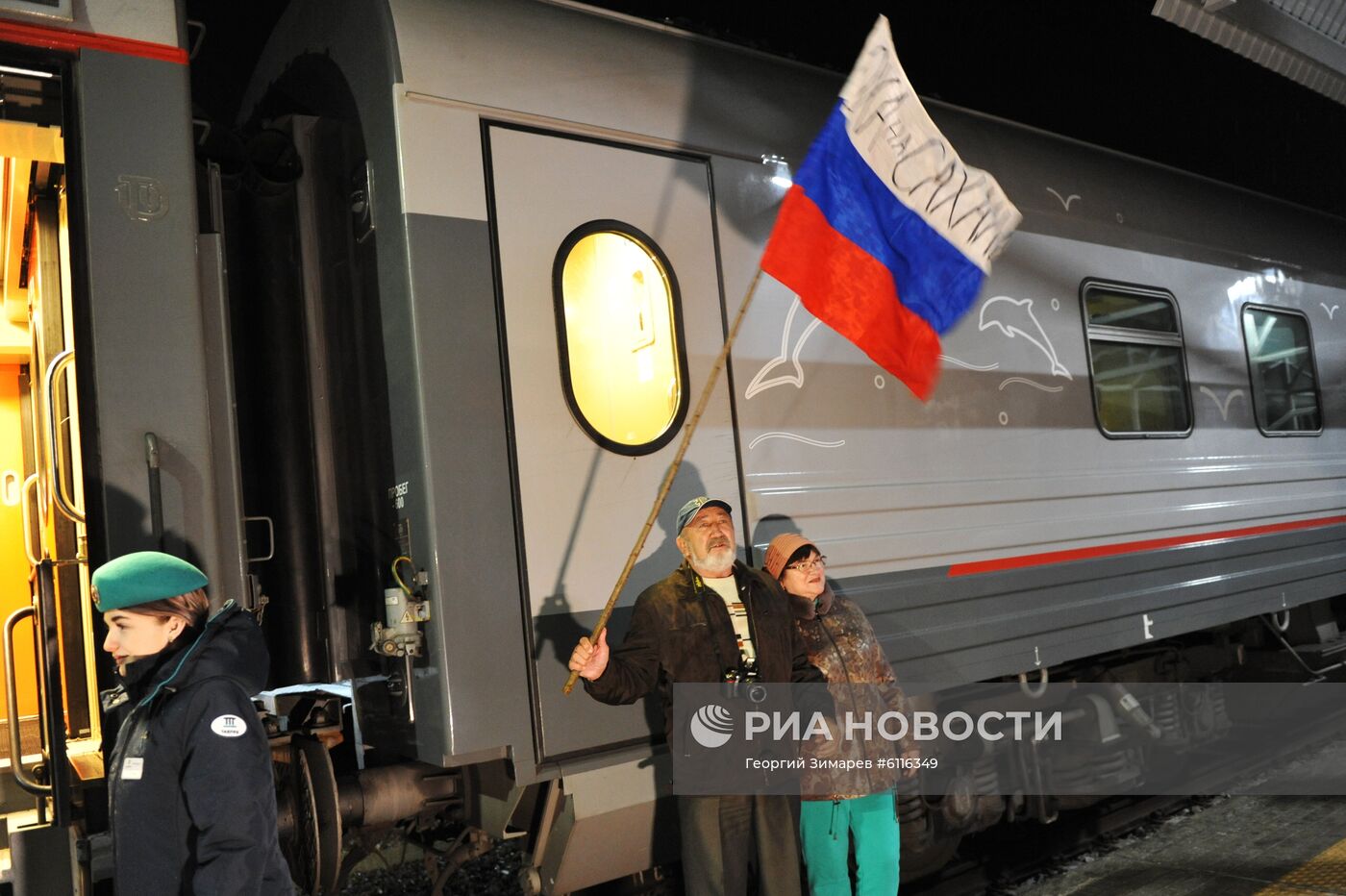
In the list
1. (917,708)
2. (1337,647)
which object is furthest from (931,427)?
(1337,647)

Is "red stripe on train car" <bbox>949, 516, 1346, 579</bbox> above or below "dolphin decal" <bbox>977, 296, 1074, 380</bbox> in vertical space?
below

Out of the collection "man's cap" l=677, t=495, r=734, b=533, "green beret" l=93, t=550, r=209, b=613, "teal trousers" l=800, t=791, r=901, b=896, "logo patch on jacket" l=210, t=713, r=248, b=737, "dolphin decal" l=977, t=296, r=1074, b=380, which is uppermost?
"dolphin decal" l=977, t=296, r=1074, b=380

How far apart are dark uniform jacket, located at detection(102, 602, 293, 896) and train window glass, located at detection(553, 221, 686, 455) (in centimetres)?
154

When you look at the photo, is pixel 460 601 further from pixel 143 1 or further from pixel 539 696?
pixel 143 1

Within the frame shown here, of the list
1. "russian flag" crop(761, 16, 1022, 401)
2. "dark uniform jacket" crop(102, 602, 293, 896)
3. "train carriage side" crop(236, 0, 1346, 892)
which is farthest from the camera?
"russian flag" crop(761, 16, 1022, 401)

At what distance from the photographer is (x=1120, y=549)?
5660mm

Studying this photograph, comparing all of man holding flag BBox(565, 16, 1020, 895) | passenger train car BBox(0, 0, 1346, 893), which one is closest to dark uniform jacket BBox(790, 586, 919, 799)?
man holding flag BBox(565, 16, 1020, 895)

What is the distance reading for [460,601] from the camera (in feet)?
10.8

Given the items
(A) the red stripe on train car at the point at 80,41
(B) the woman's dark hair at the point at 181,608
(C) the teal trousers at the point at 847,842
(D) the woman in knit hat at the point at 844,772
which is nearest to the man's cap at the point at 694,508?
(D) the woman in knit hat at the point at 844,772

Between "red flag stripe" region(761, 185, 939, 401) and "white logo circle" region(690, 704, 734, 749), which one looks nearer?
"white logo circle" region(690, 704, 734, 749)

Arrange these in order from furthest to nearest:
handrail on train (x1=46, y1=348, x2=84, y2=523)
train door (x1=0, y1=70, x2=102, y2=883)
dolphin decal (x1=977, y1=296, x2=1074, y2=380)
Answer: dolphin decal (x1=977, y1=296, x2=1074, y2=380) < handrail on train (x1=46, y1=348, x2=84, y2=523) < train door (x1=0, y1=70, x2=102, y2=883)

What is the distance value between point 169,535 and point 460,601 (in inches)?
32.8

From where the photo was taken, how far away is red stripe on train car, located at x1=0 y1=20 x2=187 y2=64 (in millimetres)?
2978

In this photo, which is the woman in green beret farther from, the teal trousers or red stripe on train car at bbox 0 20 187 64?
the teal trousers
